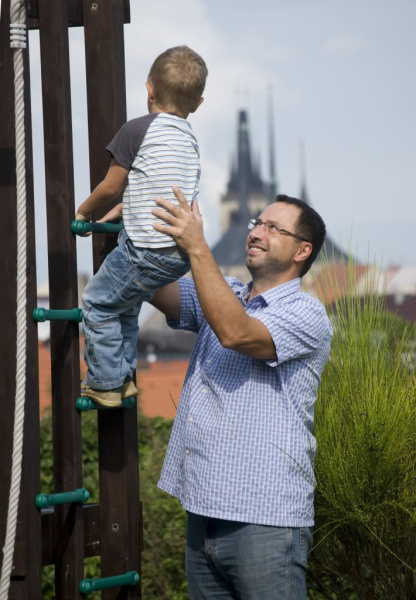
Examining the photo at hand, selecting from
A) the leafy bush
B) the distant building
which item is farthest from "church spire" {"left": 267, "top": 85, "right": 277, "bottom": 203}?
the leafy bush

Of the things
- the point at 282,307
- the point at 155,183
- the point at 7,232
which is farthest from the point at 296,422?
the point at 7,232

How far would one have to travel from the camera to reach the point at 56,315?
272 cm

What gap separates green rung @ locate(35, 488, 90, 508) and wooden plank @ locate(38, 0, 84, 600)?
0.04m

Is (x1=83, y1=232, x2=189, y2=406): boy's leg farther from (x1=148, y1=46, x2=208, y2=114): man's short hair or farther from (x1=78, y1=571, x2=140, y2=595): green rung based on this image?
(x1=78, y1=571, x2=140, y2=595): green rung

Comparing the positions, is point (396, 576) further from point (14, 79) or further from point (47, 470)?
point (47, 470)

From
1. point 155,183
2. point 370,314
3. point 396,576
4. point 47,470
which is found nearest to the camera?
point 155,183

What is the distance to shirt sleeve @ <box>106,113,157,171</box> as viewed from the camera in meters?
2.65

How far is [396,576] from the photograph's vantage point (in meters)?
3.32

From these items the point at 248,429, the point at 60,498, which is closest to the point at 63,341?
the point at 60,498

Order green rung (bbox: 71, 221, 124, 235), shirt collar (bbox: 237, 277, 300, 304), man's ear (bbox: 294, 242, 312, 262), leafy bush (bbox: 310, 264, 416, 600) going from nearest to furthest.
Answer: green rung (bbox: 71, 221, 124, 235)
shirt collar (bbox: 237, 277, 300, 304)
man's ear (bbox: 294, 242, 312, 262)
leafy bush (bbox: 310, 264, 416, 600)

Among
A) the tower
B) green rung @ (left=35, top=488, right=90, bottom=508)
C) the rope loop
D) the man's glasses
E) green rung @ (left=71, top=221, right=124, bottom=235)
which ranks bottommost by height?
the tower

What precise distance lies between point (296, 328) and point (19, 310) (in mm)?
771

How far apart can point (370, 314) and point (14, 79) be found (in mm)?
1552

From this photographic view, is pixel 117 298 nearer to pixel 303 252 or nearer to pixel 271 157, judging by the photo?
pixel 303 252
